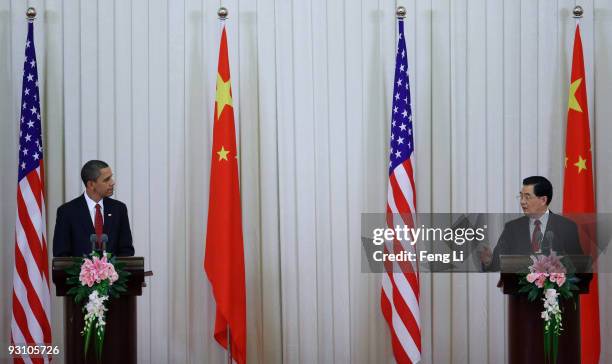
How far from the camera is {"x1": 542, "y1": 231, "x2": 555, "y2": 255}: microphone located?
4.98m

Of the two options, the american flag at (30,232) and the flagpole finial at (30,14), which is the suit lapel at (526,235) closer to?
the american flag at (30,232)

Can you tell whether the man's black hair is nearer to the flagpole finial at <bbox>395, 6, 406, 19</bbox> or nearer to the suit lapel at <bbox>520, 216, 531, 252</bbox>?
the suit lapel at <bbox>520, 216, 531, 252</bbox>

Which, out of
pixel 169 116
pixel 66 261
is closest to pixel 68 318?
pixel 66 261

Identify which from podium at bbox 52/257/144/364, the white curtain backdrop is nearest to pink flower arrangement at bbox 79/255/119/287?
podium at bbox 52/257/144/364

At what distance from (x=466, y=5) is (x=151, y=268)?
3.49 meters

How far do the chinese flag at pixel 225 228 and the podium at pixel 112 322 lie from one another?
54.3 inches

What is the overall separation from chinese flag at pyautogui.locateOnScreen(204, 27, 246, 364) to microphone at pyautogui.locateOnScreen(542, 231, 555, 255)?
2.37 m

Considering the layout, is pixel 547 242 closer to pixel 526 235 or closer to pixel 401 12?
pixel 526 235

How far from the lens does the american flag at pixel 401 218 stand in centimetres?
634

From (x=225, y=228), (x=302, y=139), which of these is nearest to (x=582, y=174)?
(x=302, y=139)

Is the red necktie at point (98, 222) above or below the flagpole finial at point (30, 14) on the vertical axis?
below

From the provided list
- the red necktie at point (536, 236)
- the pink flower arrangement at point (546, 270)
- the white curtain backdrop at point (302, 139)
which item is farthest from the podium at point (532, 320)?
the white curtain backdrop at point (302, 139)

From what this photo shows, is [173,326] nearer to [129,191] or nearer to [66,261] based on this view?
[129,191]

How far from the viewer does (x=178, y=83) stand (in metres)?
6.80
